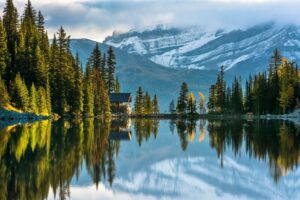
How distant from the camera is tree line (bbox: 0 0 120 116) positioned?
8906 centimetres

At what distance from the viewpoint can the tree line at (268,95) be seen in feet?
403

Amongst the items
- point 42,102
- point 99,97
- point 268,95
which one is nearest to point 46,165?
point 42,102

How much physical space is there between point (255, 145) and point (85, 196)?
19.8 metres

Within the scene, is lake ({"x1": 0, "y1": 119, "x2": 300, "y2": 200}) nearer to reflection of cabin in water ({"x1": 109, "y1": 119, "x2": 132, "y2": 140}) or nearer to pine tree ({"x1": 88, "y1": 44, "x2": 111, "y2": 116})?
reflection of cabin in water ({"x1": 109, "y1": 119, "x2": 132, "y2": 140})

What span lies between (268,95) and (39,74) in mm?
58944

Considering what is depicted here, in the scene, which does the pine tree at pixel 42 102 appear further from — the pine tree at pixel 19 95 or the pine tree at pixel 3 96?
the pine tree at pixel 3 96

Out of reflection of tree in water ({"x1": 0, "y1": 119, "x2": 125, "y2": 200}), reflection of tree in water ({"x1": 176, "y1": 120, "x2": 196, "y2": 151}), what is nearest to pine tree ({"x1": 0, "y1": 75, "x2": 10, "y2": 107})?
reflection of tree in water ({"x1": 176, "y1": 120, "x2": 196, "y2": 151})

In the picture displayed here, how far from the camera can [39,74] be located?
319 feet

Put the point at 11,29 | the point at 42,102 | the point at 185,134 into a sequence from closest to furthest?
the point at 185,134 → the point at 42,102 → the point at 11,29

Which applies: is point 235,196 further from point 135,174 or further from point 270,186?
point 135,174

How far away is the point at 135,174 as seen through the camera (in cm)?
2216

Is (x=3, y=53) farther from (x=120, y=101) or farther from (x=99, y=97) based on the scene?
(x=120, y=101)

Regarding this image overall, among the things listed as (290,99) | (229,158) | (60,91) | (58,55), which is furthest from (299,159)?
(290,99)

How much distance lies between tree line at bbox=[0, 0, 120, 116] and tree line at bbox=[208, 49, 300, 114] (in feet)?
132
